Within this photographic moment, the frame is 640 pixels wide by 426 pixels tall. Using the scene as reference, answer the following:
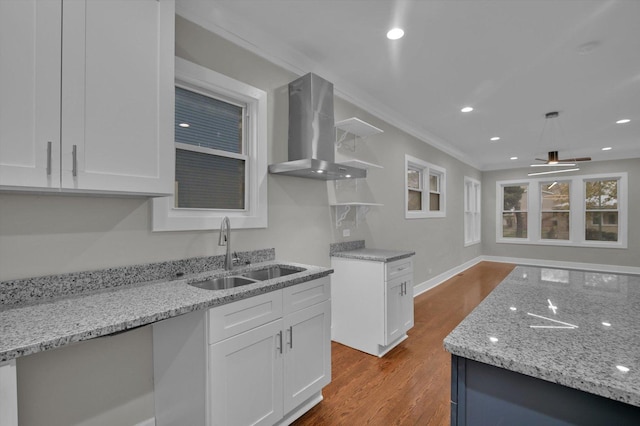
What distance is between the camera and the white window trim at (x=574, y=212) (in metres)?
6.90

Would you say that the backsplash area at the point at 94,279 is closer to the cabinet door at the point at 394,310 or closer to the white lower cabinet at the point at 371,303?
the white lower cabinet at the point at 371,303

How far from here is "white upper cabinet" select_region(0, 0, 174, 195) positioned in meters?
1.20

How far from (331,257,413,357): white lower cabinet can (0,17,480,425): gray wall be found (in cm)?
41

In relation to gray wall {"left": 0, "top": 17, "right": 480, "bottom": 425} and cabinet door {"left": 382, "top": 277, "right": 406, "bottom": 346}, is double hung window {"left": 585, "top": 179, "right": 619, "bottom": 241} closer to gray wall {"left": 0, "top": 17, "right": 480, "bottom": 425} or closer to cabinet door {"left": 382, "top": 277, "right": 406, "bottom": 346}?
cabinet door {"left": 382, "top": 277, "right": 406, "bottom": 346}

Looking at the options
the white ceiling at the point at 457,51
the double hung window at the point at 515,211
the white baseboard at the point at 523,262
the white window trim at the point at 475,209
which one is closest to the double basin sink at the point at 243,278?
the white ceiling at the point at 457,51

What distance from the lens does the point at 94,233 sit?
5.47ft

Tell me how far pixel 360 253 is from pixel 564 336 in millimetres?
2301

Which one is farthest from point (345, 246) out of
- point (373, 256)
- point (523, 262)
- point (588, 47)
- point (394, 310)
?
point (523, 262)

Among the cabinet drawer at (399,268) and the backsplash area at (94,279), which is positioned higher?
the backsplash area at (94,279)

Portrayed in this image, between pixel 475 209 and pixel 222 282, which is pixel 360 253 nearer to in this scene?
pixel 222 282

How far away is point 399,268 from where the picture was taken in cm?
311

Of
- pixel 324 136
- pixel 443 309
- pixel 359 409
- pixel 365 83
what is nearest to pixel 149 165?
pixel 324 136

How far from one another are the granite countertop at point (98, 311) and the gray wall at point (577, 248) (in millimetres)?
8423

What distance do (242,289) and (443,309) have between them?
3544 millimetres
